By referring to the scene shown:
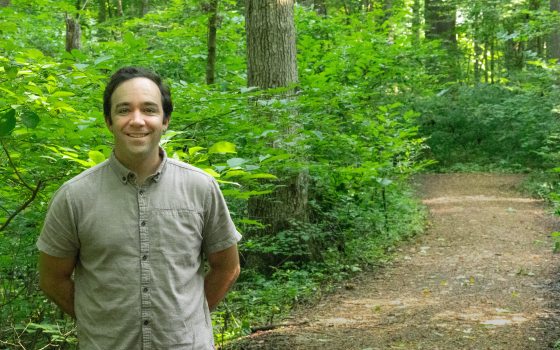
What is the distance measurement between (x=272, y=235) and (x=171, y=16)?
4.60 meters

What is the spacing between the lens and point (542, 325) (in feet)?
20.4

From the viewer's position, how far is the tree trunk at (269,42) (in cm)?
793

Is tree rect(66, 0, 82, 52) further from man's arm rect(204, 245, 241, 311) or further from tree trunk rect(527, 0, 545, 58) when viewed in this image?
tree trunk rect(527, 0, 545, 58)

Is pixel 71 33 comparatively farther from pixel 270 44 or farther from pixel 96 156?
pixel 96 156

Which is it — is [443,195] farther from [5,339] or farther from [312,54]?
[5,339]

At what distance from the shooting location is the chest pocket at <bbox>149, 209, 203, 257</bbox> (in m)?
2.35

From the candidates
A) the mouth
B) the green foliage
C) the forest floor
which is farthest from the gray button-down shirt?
the green foliage

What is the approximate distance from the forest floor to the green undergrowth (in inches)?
7.3

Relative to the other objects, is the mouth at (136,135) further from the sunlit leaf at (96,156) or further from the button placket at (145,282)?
the sunlit leaf at (96,156)

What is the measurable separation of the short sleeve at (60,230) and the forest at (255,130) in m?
0.45

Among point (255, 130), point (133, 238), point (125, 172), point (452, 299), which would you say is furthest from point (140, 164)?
point (452, 299)

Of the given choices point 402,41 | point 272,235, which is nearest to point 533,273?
point 272,235

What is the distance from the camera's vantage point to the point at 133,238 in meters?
2.32

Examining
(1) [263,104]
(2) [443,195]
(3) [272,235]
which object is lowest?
(2) [443,195]
